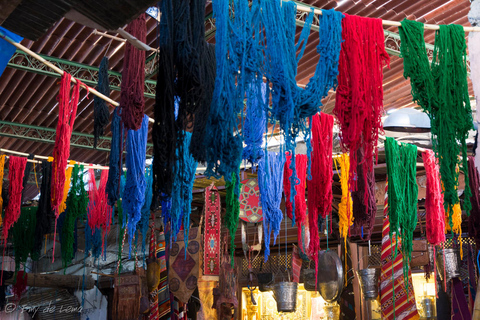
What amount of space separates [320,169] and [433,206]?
215 centimetres

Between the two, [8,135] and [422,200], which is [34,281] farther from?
[422,200]

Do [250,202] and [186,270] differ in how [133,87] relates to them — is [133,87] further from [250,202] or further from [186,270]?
[186,270]

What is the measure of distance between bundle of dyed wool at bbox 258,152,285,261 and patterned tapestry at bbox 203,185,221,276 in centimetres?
154

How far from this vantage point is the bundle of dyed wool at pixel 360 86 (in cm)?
357

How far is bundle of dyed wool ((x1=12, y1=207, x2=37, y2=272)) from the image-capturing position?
8.83m

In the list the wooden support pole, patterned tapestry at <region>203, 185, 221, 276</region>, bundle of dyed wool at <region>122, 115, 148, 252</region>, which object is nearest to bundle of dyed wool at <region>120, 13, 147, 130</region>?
bundle of dyed wool at <region>122, 115, 148, 252</region>

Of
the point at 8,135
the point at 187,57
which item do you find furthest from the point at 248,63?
the point at 8,135

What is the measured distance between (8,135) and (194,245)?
19.6 ft

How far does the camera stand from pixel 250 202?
722cm

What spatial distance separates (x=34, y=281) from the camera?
10.4 meters

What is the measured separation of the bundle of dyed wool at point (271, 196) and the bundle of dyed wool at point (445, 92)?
1.85 m

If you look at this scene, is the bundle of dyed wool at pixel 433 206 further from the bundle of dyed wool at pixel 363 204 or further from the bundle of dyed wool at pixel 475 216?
the bundle of dyed wool at pixel 363 204

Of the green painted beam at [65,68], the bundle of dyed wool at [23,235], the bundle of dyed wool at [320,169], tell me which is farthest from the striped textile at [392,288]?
the bundle of dyed wool at [23,235]

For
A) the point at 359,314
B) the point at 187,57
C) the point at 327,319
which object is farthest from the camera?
the point at 327,319
